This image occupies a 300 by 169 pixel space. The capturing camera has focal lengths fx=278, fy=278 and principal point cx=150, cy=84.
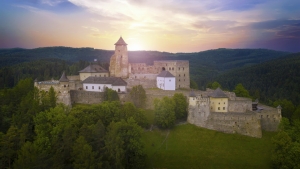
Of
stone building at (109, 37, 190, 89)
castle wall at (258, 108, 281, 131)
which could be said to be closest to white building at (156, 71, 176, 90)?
stone building at (109, 37, 190, 89)

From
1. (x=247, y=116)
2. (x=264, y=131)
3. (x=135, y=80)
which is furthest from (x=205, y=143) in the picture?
(x=135, y=80)

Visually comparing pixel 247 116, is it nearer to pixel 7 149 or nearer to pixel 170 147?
pixel 170 147

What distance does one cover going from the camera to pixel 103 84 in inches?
2053

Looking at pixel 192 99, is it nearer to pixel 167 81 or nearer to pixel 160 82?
pixel 167 81

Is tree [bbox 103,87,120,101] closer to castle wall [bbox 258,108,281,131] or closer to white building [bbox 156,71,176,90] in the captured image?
white building [bbox 156,71,176,90]

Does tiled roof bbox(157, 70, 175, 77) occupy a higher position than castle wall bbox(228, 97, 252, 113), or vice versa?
tiled roof bbox(157, 70, 175, 77)

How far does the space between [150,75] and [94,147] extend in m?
26.7

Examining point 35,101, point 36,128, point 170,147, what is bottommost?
point 170,147

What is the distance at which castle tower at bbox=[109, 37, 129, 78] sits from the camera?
→ 195 ft

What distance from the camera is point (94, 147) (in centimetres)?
3453

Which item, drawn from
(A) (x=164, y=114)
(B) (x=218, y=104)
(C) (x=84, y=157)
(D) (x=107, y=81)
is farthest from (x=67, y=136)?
(B) (x=218, y=104)

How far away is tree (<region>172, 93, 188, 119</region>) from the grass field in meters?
2.89

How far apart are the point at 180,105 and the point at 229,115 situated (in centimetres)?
831

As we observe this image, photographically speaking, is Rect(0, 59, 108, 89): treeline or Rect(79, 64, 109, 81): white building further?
Rect(0, 59, 108, 89): treeline
